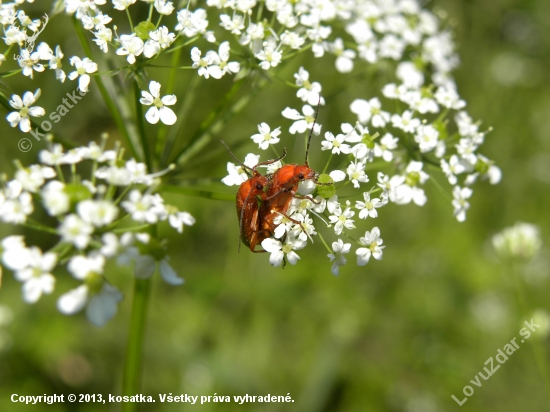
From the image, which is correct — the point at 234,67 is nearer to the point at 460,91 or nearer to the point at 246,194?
the point at 246,194

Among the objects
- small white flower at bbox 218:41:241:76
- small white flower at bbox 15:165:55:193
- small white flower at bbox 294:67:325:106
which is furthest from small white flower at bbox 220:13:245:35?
small white flower at bbox 15:165:55:193

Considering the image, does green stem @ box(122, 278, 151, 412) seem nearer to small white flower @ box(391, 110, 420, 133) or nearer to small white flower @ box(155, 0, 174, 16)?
small white flower @ box(155, 0, 174, 16)

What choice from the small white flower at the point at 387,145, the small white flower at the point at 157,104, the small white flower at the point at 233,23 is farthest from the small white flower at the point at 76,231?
the small white flower at the point at 387,145

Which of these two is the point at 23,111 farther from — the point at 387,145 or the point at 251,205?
the point at 387,145

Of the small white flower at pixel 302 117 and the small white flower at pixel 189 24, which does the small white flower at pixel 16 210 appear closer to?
the small white flower at pixel 189 24

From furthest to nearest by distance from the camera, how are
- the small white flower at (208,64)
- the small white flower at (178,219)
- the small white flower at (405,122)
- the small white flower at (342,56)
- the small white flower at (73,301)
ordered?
1. the small white flower at (342,56)
2. the small white flower at (405,122)
3. the small white flower at (208,64)
4. the small white flower at (178,219)
5. the small white flower at (73,301)

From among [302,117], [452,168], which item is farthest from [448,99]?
[302,117]
